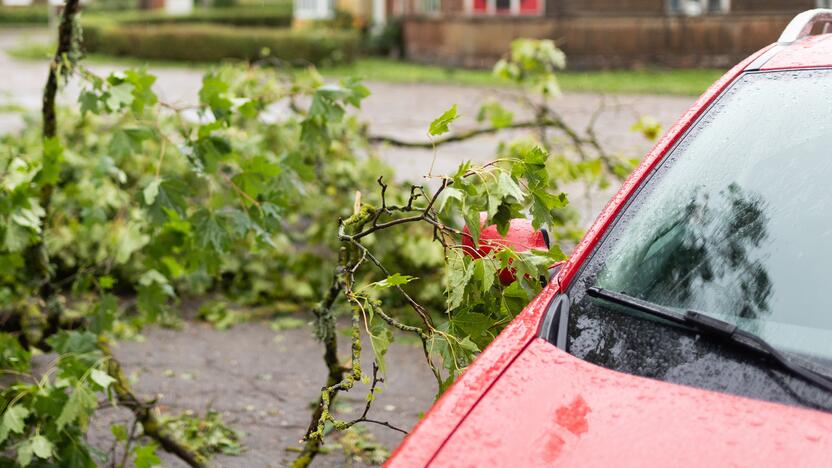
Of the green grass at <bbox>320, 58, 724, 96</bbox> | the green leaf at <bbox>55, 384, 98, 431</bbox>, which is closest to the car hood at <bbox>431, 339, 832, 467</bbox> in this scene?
the green leaf at <bbox>55, 384, 98, 431</bbox>

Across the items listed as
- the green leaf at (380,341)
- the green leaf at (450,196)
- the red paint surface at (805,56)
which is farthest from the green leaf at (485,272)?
the red paint surface at (805,56)

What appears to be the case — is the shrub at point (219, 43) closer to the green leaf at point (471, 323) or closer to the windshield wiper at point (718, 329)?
the green leaf at point (471, 323)

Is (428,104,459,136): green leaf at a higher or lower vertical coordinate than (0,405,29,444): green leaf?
higher

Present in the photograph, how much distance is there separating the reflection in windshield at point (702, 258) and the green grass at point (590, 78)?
1717 cm

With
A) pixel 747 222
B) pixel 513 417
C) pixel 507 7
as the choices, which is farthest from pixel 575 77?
pixel 513 417

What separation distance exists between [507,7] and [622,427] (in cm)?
2366

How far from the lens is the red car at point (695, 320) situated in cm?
182

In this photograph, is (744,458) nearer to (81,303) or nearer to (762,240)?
(762,240)

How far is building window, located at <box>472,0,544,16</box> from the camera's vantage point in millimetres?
24484

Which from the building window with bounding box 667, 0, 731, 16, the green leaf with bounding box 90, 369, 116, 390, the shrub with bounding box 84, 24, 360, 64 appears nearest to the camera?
the green leaf with bounding box 90, 369, 116, 390

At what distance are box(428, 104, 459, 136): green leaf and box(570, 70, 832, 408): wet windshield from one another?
614 mm

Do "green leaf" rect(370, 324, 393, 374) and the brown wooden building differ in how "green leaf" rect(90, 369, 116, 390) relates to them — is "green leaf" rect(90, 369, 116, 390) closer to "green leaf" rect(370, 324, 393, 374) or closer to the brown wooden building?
"green leaf" rect(370, 324, 393, 374)

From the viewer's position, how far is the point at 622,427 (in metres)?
1.84

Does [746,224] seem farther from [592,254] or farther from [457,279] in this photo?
[457,279]
